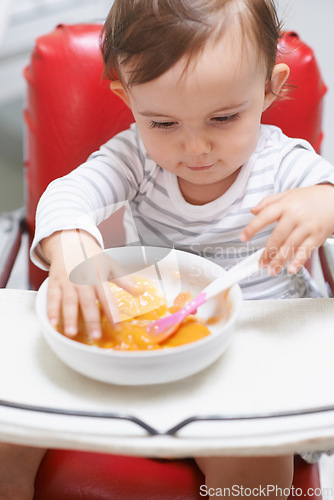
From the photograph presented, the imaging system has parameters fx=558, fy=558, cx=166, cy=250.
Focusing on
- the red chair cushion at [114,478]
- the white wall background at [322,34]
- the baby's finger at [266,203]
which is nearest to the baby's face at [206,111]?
the baby's finger at [266,203]

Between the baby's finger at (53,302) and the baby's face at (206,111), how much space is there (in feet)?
0.79

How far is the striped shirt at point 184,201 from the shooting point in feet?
2.56

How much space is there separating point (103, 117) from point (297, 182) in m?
0.36

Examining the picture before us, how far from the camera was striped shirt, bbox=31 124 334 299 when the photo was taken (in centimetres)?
78

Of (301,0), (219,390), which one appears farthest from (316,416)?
(301,0)

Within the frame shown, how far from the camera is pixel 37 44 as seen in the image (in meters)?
0.94

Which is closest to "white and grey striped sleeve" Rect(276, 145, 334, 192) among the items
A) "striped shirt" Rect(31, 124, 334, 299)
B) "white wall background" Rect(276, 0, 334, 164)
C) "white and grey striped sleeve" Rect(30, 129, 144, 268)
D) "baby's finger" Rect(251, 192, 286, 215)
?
"striped shirt" Rect(31, 124, 334, 299)

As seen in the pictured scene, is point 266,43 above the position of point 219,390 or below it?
above

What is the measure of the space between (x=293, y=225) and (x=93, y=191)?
0.31 m

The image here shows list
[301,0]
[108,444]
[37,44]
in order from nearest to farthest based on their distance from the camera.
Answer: [108,444] < [37,44] < [301,0]

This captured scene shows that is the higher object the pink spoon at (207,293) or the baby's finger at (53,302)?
the baby's finger at (53,302)

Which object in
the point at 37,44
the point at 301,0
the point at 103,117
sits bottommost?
the point at 301,0

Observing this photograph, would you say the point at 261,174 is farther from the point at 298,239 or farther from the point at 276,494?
the point at 276,494

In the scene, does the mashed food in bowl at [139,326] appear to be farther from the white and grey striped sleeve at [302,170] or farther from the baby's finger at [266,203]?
the white and grey striped sleeve at [302,170]
